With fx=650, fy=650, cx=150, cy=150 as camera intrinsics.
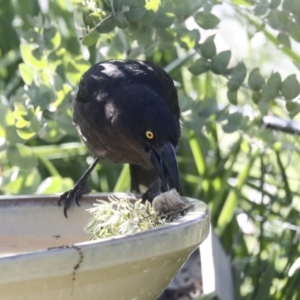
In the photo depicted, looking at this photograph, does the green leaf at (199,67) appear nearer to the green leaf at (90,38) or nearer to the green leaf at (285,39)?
the green leaf at (285,39)

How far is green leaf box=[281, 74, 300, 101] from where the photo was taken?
72.2 inches

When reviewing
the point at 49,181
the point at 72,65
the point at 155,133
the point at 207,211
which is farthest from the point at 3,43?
the point at 207,211

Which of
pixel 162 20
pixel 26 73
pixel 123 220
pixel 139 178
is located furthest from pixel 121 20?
pixel 139 178

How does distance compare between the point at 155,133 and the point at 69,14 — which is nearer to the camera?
the point at 155,133

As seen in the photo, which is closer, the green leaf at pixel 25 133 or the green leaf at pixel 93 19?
the green leaf at pixel 93 19

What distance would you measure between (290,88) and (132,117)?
0.47 meters

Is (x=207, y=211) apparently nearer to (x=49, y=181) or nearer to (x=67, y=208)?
(x=67, y=208)

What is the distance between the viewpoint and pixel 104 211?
1212 mm

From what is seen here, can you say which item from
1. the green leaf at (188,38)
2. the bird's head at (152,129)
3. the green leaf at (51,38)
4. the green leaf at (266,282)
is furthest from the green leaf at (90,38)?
the green leaf at (266,282)

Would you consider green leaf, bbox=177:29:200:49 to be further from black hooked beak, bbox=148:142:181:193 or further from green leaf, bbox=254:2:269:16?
black hooked beak, bbox=148:142:181:193

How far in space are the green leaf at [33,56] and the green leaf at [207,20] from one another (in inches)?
22.6

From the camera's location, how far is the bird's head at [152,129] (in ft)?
5.89

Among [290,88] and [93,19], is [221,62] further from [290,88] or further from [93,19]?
[93,19]

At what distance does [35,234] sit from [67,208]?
10cm
